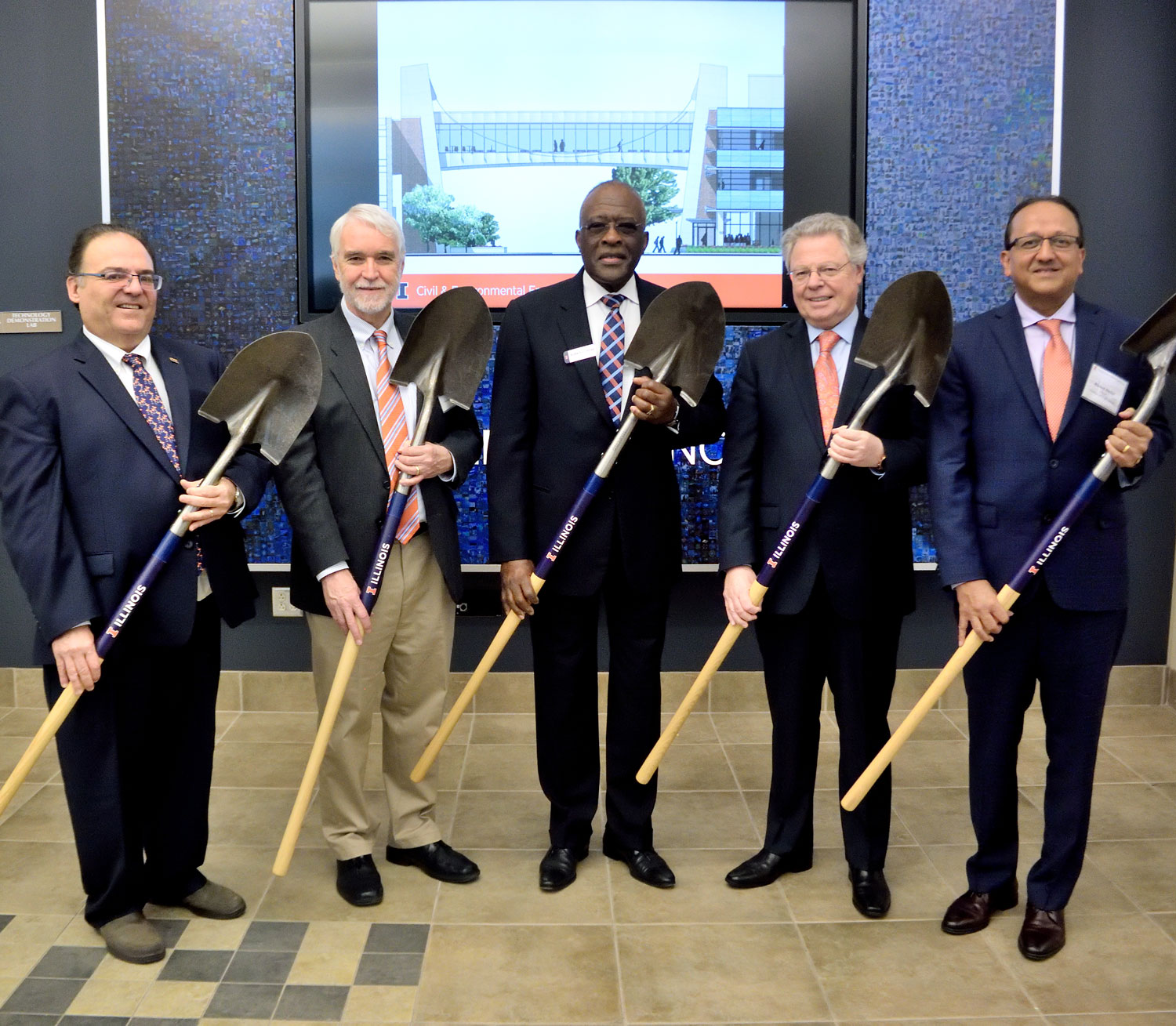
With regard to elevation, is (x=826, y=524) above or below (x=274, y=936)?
above

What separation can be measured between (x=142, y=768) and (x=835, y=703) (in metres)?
1.73

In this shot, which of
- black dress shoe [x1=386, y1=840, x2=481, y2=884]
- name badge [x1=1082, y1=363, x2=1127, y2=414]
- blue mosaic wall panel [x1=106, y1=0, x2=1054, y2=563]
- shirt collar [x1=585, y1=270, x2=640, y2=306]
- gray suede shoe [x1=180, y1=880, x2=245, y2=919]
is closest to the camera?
name badge [x1=1082, y1=363, x2=1127, y2=414]

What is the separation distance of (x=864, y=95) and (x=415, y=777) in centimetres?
303

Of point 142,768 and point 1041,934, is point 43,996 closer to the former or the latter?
point 142,768

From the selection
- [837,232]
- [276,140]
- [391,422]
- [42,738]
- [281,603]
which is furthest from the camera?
[281,603]

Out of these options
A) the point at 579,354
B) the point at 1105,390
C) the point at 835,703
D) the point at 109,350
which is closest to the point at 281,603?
the point at 109,350

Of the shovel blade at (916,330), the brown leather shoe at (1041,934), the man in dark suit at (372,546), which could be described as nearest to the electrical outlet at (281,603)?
the man in dark suit at (372,546)

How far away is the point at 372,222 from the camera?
2.93 metres

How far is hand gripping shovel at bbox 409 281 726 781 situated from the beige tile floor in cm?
58

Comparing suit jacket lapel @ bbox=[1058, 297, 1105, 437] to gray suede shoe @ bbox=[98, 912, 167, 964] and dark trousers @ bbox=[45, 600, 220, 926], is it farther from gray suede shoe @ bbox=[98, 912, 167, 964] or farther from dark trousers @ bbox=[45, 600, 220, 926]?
gray suede shoe @ bbox=[98, 912, 167, 964]

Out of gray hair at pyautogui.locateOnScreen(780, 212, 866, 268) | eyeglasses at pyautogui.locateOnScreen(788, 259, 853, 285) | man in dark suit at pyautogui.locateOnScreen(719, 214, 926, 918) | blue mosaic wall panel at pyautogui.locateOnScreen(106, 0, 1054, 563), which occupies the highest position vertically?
blue mosaic wall panel at pyautogui.locateOnScreen(106, 0, 1054, 563)

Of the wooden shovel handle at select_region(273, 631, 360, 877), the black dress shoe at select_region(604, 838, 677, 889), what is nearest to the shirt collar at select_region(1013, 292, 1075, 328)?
the black dress shoe at select_region(604, 838, 677, 889)

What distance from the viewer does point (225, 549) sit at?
111 inches

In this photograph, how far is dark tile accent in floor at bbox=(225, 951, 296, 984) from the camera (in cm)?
262
